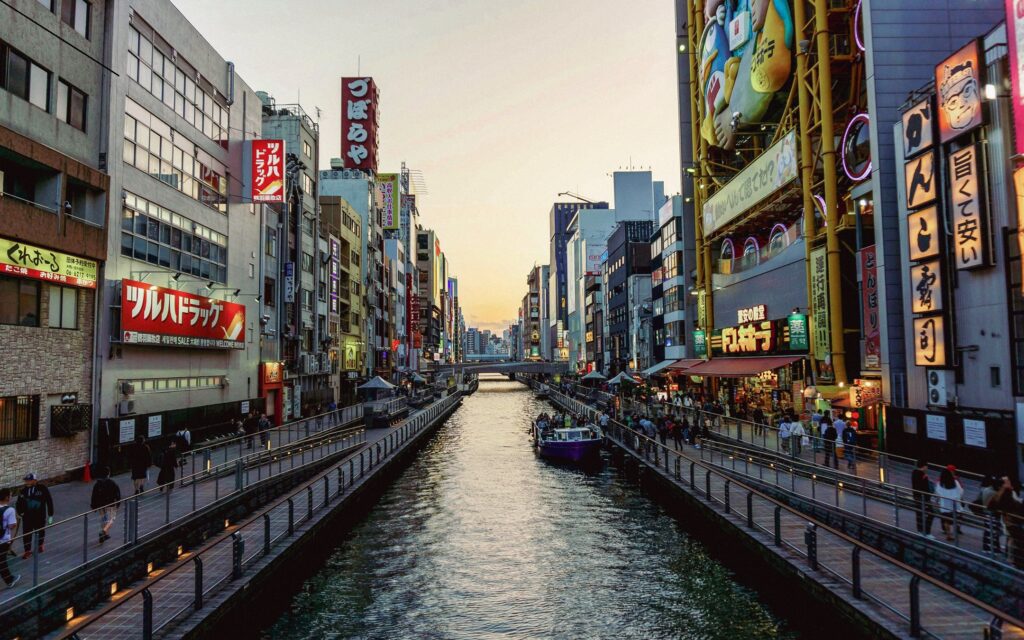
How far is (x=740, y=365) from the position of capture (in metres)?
47.6

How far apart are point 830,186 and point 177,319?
3452cm

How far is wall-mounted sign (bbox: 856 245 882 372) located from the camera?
3083 cm

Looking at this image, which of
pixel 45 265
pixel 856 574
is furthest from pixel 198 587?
pixel 45 265

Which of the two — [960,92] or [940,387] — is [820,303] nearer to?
[940,387]

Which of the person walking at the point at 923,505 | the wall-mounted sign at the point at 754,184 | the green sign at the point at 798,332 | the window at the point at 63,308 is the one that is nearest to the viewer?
the person walking at the point at 923,505

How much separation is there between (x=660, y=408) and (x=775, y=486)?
23526mm

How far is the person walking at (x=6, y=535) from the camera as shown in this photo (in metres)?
12.2

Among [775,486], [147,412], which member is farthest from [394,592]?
[147,412]

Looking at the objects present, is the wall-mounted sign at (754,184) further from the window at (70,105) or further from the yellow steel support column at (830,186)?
the window at (70,105)

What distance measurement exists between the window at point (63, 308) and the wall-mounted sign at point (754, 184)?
3820 cm

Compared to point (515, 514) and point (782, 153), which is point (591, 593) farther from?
point (782, 153)

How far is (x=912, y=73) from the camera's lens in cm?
3100

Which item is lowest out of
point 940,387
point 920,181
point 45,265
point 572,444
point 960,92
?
point 572,444

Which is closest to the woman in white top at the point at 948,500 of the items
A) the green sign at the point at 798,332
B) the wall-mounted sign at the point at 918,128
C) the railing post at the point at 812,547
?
the railing post at the point at 812,547
